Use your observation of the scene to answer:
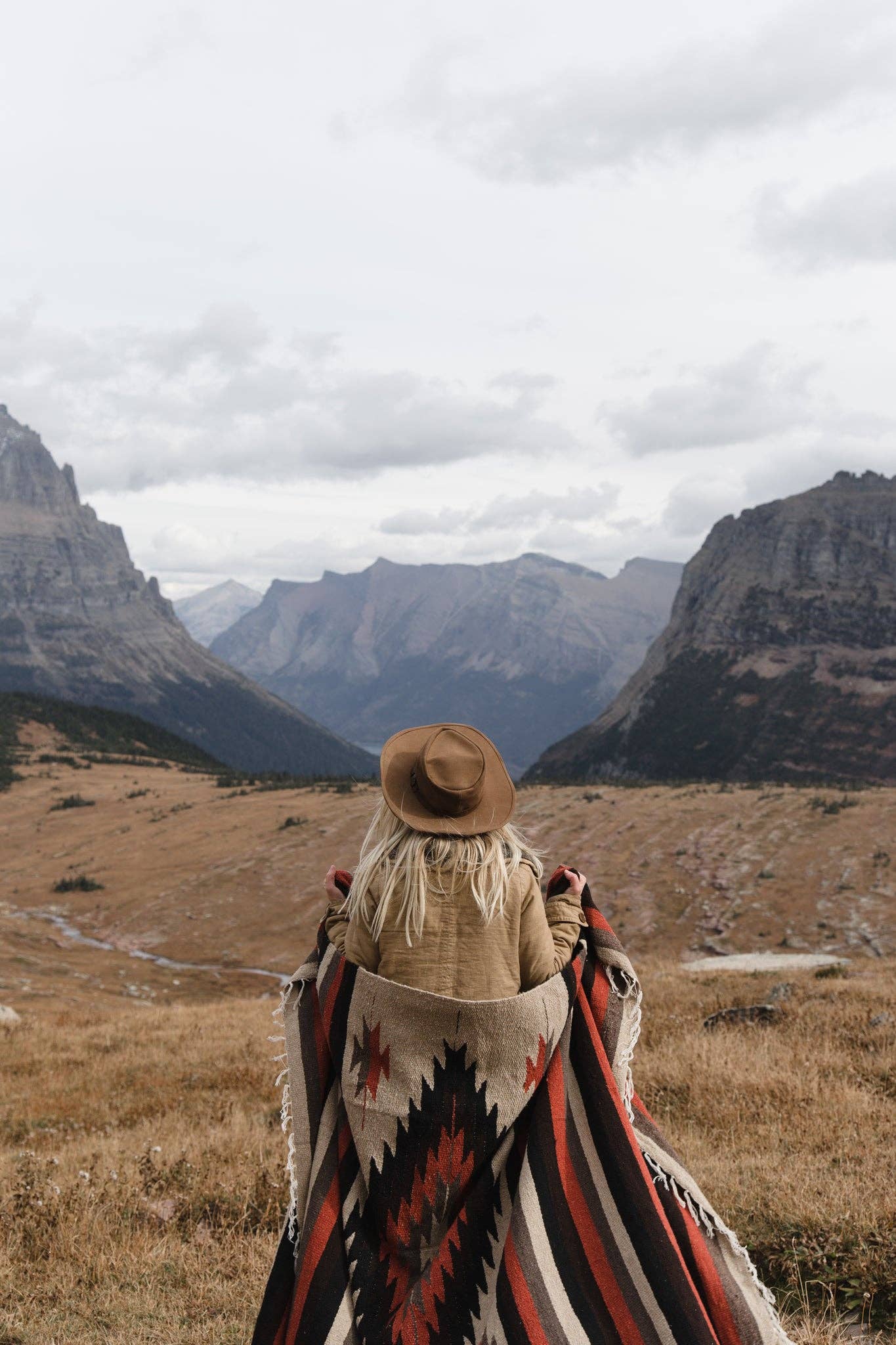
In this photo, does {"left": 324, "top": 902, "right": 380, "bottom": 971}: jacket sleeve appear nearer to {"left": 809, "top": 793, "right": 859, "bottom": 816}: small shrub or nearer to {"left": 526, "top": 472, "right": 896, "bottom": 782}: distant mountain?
{"left": 809, "top": 793, "right": 859, "bottom": 816}: small shrub

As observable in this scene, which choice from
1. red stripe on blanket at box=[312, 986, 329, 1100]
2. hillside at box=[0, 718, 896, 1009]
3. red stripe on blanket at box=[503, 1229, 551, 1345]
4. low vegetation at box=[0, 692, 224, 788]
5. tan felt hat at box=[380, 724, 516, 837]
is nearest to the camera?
red stripe on blanket at box=[503, 1229, 551, 1345]

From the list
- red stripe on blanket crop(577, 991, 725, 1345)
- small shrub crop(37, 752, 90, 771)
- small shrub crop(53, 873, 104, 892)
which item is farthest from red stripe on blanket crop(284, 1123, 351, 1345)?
small shrub crop(37, 752, 90, 771)

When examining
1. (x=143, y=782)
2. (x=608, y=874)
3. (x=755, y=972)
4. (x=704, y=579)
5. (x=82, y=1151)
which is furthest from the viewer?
(x=704, y=579)

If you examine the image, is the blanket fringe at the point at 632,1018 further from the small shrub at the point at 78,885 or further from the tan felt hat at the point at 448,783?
the small shrub at the point at 78,885

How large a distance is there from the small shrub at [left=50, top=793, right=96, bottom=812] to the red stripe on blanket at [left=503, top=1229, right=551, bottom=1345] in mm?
51013

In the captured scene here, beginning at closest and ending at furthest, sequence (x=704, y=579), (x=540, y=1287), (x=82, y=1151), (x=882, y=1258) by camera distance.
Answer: (x=540, y=1287), (x=882, y=1258), (x=82, y=1151), (x=704, y=579)

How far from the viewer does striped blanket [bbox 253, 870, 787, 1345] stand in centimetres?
315

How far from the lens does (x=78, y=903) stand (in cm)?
3372

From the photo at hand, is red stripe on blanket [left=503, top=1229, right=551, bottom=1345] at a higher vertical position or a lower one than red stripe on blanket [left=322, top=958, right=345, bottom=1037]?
lower

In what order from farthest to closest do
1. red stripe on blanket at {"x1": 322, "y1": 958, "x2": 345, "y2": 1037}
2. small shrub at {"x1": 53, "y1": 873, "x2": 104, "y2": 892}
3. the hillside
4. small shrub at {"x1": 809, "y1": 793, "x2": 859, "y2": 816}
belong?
small shrub at {"x1": 53, "y1": 873, "x2": 104, "y2": 892}, small shrub at {"x1": 809, "y1": 793, "x2": 859, "y2": 816}, the hillside, red stripe on blanket at {"x1": 322, "y1": 958, "x2": 345, "y2": 1037}

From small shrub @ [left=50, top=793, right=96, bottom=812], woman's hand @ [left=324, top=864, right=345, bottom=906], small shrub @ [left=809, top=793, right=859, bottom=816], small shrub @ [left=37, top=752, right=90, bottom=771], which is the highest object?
woman's hand @ [left=324, top=864, right=345, bottom=906]

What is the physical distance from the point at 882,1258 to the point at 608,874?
26685 mm

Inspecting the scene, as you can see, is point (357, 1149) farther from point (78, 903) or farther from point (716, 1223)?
point (78, 903)

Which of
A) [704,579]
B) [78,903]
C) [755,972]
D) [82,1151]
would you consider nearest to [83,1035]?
[82,1151]
